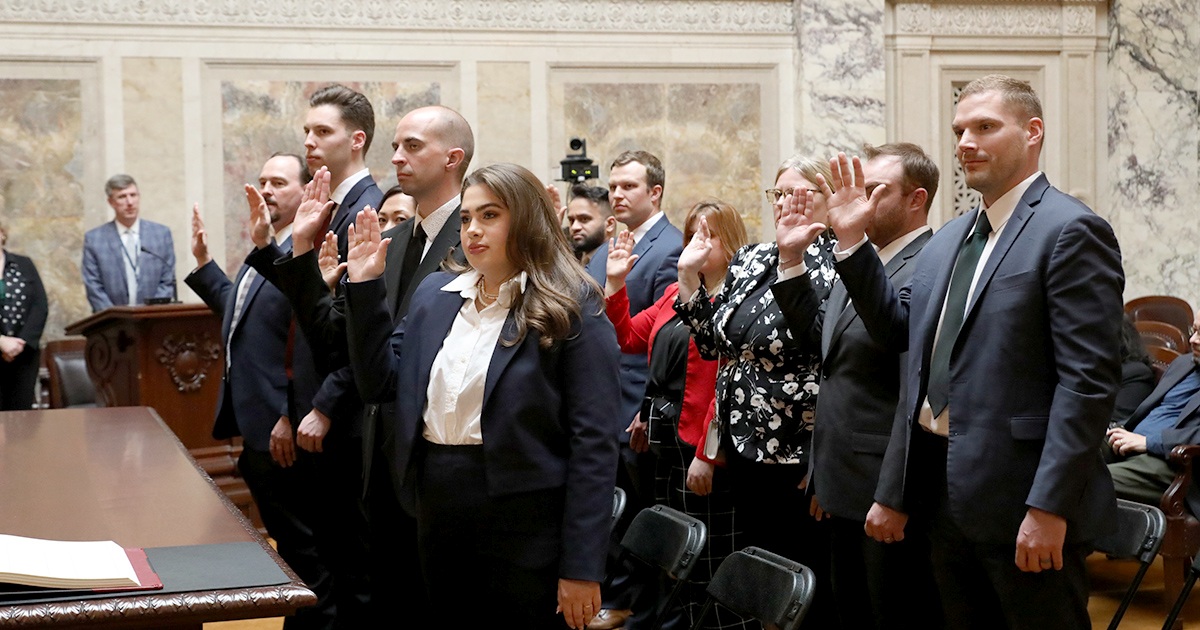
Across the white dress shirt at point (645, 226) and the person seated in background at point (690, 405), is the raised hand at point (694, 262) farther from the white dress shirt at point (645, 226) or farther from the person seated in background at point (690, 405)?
the white dress shirt at point (645, 226)

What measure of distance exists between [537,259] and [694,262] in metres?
1.26

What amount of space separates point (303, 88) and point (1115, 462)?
629 cm

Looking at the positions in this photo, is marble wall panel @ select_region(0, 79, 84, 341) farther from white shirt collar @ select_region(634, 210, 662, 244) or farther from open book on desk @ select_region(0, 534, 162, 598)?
open book on desk @ select_region(0, 534, 162, 598)

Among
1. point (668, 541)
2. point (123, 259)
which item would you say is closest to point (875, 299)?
point (668, 541)

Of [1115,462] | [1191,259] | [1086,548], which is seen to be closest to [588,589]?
[1086,548]

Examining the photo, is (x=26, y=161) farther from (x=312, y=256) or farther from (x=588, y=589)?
(x=588, y=589)

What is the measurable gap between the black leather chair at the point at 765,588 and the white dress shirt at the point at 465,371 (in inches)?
26.9

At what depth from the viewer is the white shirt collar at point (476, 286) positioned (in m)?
3.03

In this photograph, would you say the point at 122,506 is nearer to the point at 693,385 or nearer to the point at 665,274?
the point at 693,385

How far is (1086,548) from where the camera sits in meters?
2.91

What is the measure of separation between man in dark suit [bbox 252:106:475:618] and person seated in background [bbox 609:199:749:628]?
0.72 metres

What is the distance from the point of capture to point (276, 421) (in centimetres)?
421

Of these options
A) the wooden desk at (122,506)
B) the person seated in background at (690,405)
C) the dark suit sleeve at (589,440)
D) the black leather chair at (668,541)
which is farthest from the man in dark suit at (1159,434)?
the wooden desk at (122,506)

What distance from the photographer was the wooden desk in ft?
6.02
